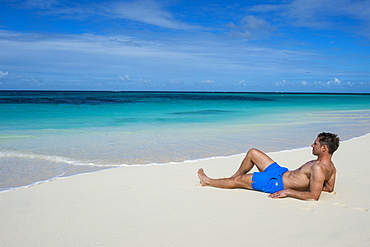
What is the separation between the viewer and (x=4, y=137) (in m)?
11.7

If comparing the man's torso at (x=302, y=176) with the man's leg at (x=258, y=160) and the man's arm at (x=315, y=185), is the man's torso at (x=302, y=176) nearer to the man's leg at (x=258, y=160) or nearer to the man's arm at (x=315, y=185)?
the man's arm at (x=315, y=185)

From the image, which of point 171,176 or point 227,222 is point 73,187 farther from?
point 227,222

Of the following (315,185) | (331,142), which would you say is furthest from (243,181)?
(331,142)

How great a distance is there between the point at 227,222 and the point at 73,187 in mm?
2704

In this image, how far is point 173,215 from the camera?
12.4 feet

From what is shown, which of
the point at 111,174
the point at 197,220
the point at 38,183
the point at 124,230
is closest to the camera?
the point at 124,230

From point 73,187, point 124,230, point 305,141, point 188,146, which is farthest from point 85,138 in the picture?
point 124,230

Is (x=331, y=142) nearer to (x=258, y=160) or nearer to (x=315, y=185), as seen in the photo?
(x=315, y=185)

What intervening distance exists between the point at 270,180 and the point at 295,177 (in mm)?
337

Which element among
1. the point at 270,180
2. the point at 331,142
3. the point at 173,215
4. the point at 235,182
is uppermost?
the point at 331,142

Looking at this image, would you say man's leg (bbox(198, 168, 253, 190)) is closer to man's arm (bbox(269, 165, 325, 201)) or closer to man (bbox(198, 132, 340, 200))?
man (bbox(198, 132, 340, 200))

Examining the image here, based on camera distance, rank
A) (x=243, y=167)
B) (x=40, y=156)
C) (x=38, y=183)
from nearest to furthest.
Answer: (x=243, y=167) < (x=38, y=183) < (x=40, y=156)

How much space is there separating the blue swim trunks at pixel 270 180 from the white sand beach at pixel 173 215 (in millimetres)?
123

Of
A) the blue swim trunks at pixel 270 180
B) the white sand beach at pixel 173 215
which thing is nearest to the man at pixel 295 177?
the blue swim trunks at pixel 270 180
